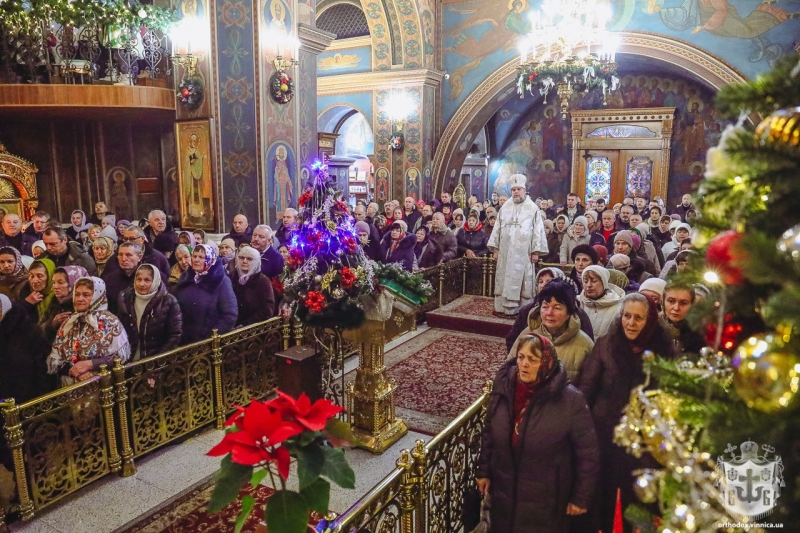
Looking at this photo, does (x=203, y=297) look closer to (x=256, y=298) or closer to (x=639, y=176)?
(x=256, y=298)

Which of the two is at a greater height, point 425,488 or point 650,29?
point 650,29

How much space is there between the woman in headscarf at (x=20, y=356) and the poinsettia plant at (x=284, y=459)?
3.08 metres

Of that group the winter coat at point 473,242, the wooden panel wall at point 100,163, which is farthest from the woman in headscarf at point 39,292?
the winter coat at point 473,242

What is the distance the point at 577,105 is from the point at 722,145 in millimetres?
16511

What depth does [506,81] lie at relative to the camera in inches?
544

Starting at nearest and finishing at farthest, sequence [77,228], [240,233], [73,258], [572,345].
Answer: [572,345], [73,258], [240,233], [77,228]

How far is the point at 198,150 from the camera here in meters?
9.09

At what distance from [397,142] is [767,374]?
13829 millimetres

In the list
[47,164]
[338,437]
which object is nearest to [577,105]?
[47,164]

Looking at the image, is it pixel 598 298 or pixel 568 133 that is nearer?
pixel 598 298

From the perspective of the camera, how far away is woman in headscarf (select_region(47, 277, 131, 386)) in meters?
4.04

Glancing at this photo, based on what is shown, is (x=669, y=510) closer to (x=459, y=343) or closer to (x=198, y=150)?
(x=459, y=343)

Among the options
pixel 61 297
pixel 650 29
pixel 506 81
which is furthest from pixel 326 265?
pixel 650 29

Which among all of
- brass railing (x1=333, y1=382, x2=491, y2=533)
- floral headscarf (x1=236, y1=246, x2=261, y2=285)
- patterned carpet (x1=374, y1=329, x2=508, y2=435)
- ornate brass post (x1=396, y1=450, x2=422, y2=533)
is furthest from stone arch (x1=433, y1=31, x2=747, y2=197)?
ornate brass post (x1=396, y1=450, x2=422, y2=533)
